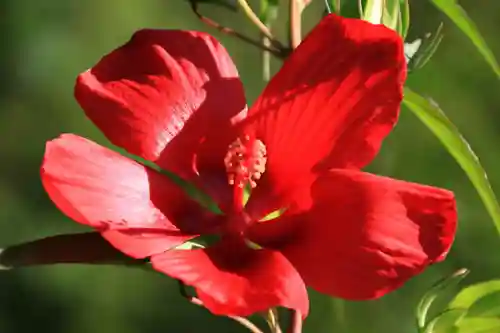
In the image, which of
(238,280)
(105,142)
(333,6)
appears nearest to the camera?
(238,280)

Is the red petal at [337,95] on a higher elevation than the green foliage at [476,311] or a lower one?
higher

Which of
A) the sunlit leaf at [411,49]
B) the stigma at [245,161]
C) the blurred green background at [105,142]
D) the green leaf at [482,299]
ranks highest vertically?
the sunlit leaf at [411,49]

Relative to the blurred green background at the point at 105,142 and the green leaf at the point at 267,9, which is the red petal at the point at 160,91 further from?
the blurred green background at the point at 105,142

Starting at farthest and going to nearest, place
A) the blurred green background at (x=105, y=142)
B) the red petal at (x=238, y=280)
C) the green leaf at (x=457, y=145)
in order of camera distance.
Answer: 1. the blurred green background at (x=105, y=142)
2. the green leaf at (x=457, y=145)
3. the red petal at (x=238, y=280)

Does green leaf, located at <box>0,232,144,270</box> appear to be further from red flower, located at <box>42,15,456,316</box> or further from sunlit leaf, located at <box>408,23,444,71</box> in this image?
sunlit leaf, located at <box>408,23,444,71</box>

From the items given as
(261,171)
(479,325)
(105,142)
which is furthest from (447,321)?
(105,142)

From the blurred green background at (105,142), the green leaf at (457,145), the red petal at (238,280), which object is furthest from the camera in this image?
the blurred green background at (105,142)

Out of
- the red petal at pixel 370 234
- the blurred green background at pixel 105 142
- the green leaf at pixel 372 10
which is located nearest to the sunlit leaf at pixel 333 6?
the green leaf at pixel 372 10

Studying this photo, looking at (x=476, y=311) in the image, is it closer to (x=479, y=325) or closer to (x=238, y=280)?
(x=479, y=325)
